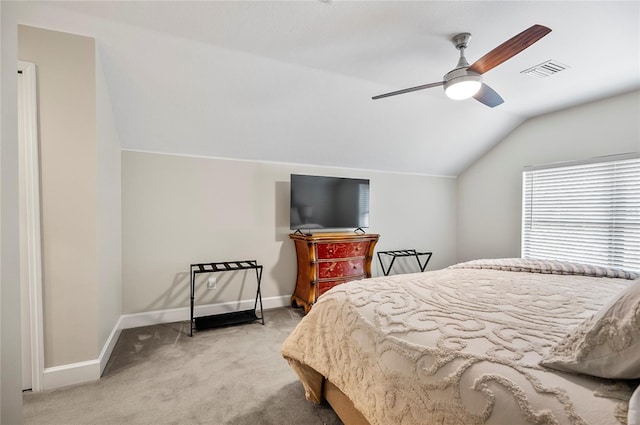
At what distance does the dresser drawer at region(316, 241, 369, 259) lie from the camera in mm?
3201

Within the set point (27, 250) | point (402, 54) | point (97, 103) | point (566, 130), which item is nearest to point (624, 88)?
point (566, 130)

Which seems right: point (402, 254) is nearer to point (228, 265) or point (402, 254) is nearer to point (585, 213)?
Result: point (585, 213)

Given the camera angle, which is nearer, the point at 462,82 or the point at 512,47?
the point at 512,47

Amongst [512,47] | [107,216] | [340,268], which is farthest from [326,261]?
[512,47]

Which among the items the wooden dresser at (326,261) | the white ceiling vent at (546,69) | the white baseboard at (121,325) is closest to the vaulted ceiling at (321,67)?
the white ceiling vent at (546,69)

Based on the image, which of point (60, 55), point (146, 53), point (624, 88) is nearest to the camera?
point (60, 55)

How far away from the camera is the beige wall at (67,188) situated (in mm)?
1865

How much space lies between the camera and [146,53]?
2.15 metres

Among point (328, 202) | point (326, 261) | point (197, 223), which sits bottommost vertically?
point (326, 261)

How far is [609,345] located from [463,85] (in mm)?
1780

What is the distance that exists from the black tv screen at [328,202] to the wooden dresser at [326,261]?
0.83ft

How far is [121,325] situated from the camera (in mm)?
2783

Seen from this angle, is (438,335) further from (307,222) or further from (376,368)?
(307,222)

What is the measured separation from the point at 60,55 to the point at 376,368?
2.73m
